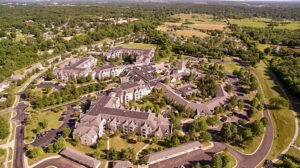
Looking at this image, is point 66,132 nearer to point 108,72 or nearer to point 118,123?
point 118,123

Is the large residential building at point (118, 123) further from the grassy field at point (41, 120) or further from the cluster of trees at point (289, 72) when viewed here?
the cluster of trees at point (289, 72)

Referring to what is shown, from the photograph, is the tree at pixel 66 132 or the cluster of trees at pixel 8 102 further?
the cluster of trees at pixel 8 102

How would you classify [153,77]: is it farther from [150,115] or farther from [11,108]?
[11,108]

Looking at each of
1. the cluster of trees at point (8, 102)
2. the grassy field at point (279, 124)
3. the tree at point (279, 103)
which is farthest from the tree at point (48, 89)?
the tree at point (279, 103)

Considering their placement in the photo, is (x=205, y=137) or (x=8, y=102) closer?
(x=205, y=137)

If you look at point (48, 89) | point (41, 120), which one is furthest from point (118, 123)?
point (48, 89)

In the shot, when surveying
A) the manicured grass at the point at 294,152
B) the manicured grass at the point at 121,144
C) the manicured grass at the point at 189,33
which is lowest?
the manicured grass at the point at 294,152

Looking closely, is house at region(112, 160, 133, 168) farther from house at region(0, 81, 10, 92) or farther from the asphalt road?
house at region(0, 81, 10, 92)
